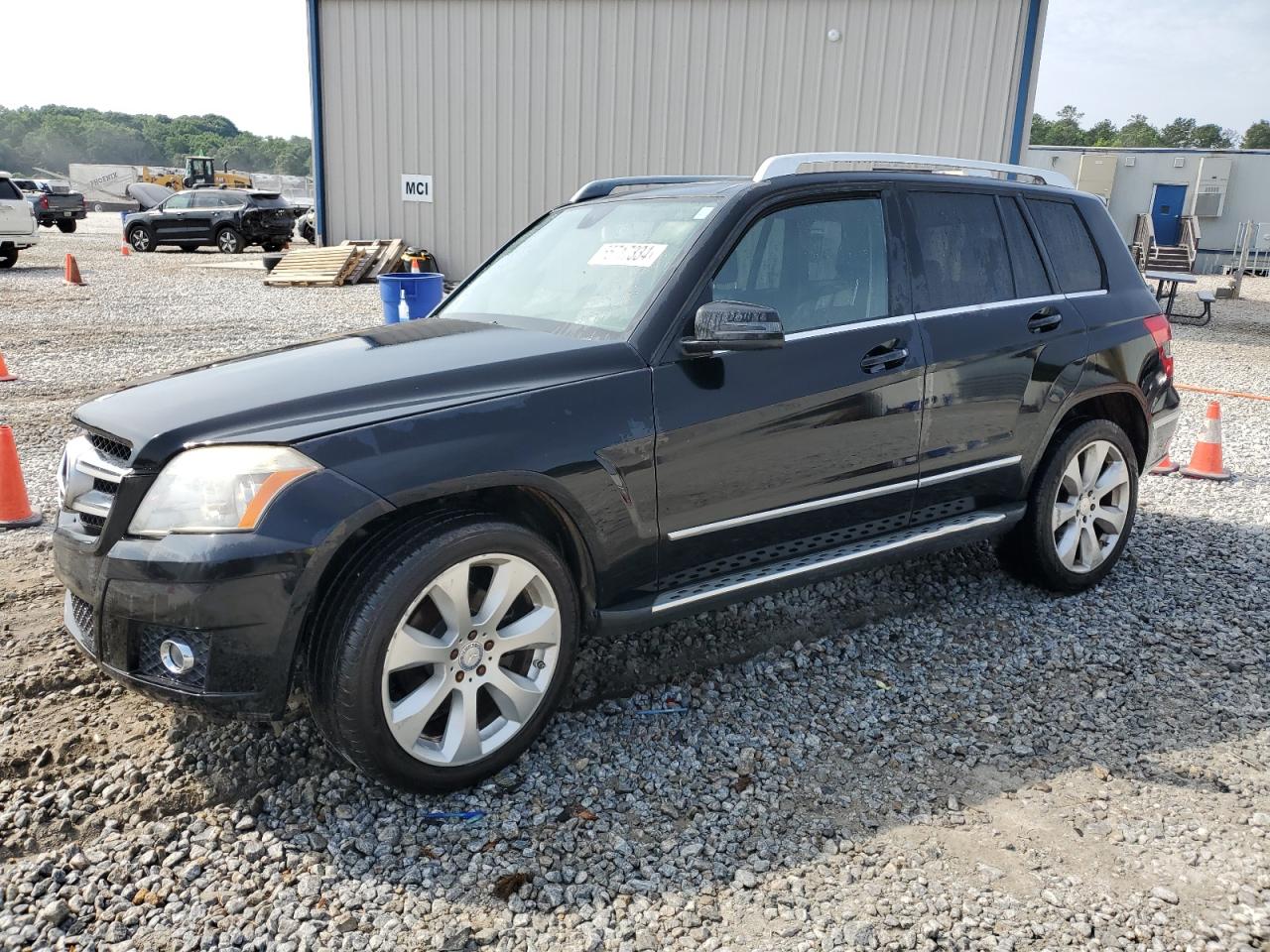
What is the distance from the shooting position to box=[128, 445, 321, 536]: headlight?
8.42 feet

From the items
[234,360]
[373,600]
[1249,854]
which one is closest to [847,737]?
[1249,854]

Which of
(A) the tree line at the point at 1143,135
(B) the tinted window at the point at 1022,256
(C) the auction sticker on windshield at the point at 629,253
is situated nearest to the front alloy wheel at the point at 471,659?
(C) the auction sticker on windshield at the point at 629,253

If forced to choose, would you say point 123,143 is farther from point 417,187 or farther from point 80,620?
point 80,620

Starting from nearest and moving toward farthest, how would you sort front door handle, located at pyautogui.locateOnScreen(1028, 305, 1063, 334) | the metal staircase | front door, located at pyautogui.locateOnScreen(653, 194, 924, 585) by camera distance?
front door, located at pyautogui.locateOnScreen(653, 194, 924, 585) → front door handle, located at pyautogui.locateOnScreen(1028, 305, 1063, 334) → the metal staircase

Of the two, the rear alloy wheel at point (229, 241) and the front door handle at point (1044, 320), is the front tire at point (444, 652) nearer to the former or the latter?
the front door handle at point (1044, 320)

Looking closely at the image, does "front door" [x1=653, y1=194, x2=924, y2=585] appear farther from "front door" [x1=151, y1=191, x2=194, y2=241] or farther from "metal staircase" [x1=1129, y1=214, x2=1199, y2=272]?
"front door" [x1=151, y1=191, x2=194, y2=241]

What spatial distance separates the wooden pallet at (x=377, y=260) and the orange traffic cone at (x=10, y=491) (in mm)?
13238

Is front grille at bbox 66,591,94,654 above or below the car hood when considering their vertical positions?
below

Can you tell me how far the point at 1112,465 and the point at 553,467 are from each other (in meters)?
2.96

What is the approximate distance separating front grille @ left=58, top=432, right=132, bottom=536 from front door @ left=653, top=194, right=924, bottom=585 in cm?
156

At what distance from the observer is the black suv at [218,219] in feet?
84.1

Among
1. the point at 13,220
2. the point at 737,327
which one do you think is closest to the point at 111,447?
the point at 737,327

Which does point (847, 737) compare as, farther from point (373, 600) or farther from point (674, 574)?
point (373, 600)

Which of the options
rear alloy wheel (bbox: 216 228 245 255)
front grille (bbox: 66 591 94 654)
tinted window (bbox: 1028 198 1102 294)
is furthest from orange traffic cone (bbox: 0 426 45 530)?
rear alloy wheel (bbox: 216 228 245 255)
